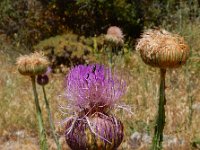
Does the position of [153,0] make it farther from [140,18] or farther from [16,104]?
[16,104]

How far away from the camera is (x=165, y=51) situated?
1.80 m

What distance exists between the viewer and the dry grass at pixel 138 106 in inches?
174

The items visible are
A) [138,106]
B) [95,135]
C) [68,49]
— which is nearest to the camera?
[95,135]

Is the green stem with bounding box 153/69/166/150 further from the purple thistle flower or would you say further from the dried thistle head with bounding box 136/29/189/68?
the purple thistle flower

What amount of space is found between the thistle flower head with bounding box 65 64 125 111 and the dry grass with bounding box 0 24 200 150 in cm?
213

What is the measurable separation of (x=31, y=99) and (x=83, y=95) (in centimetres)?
466

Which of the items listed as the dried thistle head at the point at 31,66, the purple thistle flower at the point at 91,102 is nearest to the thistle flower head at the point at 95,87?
the purple thistle flower at the point at 91,102

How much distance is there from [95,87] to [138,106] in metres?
3.75

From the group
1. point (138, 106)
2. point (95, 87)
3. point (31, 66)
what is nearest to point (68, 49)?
point (138, 106)

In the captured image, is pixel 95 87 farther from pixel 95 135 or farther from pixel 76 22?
pixel 76 22

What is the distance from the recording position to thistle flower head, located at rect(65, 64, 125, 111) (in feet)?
5.28

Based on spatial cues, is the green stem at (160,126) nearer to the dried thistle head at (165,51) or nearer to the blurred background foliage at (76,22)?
the dried thistle head at (165,51)

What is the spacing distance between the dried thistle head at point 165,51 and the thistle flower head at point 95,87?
0.24m

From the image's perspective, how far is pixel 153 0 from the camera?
30.3 ft
